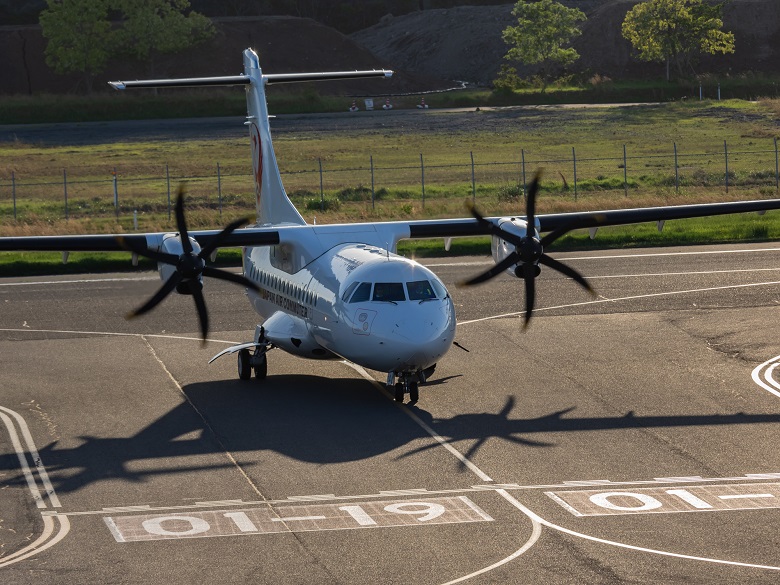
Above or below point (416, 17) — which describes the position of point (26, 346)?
below

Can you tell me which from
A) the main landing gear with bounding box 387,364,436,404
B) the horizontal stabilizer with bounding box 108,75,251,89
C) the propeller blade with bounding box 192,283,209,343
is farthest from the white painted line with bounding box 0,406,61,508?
the horizontal stabilizer with bounding box 108,75,251,89

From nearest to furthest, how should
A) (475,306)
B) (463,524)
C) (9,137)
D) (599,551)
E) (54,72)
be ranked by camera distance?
(599,551) → (463,524) → (475,306) → (9,137) → (54,72)

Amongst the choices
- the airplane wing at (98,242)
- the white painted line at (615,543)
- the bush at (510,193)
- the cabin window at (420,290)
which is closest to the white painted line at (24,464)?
the airplane wing at (98,242)

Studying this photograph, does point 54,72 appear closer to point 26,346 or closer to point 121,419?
point 26,346

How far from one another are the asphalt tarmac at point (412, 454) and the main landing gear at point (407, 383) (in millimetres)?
269

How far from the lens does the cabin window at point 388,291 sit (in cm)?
2675

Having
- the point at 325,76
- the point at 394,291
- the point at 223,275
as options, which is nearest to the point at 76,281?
the point at 325,76

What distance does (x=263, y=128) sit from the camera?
35500mm

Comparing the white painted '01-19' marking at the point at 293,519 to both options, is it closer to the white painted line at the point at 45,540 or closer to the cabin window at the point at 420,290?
the white painted line at the point at 45,540

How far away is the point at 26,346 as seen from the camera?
35.7 meters

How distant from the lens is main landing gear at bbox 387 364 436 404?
2762 centimetres

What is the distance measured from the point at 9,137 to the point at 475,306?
73583mm

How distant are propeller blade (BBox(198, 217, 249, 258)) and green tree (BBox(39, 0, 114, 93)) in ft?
350

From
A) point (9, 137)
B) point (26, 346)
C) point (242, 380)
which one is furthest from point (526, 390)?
point (9, 137)
